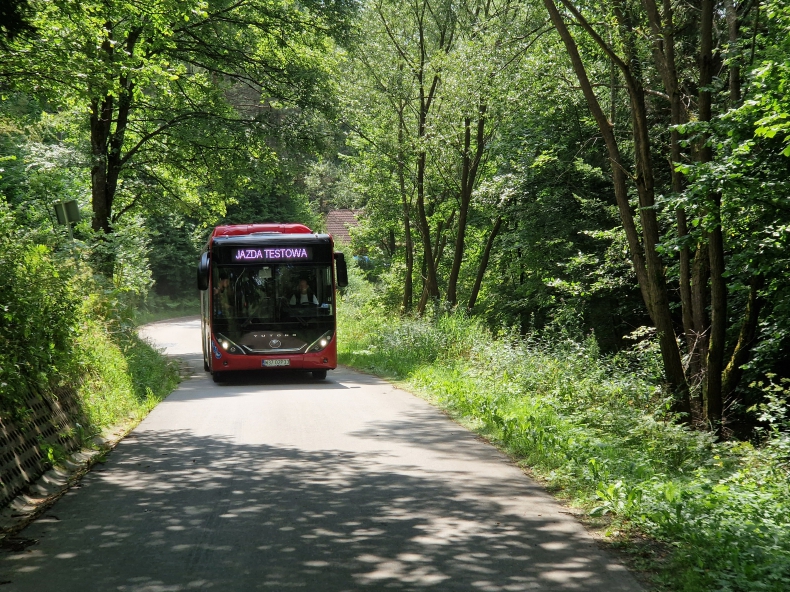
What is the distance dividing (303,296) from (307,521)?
12.3 metres

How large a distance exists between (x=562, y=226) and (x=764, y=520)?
17.8 metres

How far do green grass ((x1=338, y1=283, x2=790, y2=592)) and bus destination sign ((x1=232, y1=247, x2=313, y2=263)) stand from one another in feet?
11.6

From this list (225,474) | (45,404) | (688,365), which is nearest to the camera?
(225,474)

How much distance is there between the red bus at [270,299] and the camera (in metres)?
18.5

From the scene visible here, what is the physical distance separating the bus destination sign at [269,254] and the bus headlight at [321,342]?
1.70 meters

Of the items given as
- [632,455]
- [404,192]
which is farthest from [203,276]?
[404,192]

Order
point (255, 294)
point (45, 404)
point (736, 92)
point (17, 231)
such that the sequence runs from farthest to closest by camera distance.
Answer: point (255, 294) < point (736, 92) < point (17, 231) < point (45, 404)

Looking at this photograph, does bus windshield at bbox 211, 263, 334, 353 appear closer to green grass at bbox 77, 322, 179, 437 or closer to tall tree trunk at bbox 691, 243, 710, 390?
green grass at bbox 77, 322, 179, 437

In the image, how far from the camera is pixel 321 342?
742 inches

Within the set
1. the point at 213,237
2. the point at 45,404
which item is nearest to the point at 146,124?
the point at 213,237

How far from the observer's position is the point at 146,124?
24.2 meters

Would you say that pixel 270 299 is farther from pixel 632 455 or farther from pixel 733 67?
pixel 632 455

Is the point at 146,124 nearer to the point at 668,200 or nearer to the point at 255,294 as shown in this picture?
the point at 255,294

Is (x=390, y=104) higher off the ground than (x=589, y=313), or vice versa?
(x=390, y=104)
